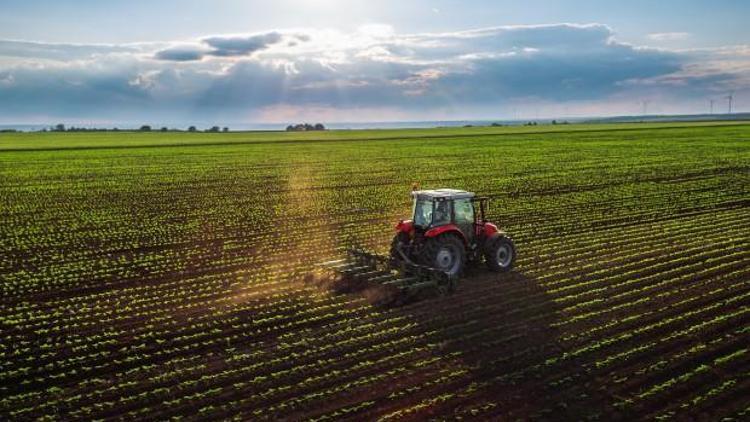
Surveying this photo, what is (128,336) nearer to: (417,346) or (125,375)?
(125,375)

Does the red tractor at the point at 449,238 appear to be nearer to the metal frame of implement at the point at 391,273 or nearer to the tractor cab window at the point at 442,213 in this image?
the tractor cab window at the point at 442,213

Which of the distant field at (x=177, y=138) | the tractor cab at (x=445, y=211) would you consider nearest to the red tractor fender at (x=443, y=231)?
the tractor cab at (x=445, y=211)

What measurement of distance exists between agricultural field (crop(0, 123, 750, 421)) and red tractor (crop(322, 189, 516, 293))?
0.46 m

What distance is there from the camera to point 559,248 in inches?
765

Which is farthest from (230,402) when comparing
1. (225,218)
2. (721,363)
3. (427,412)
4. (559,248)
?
(225,218)

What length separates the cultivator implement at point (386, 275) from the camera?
569 inches

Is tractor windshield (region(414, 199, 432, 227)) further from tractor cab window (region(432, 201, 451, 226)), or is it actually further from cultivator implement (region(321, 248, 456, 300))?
cultivator implement (region(321, 248, 456, 300))

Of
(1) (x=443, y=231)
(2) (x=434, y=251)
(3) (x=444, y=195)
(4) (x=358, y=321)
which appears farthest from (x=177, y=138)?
(4) (x=358, y=321)

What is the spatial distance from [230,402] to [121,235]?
1482 centimetres

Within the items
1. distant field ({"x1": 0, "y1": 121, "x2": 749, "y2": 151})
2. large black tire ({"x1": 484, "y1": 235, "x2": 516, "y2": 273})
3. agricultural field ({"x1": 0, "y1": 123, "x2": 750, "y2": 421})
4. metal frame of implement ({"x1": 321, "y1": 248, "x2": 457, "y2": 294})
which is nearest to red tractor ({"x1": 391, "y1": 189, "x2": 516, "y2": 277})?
large black tire ({"x1": 484, "y1": 235, "x2": 516, "y2": 273})

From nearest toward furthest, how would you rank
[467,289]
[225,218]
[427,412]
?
1. [427,412]
2. [467,289]
3. [225,218]

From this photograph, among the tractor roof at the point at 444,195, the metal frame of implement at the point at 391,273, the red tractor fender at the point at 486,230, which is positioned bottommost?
the metal frame of implement at the point at 391,273

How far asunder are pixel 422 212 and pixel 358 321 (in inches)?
142

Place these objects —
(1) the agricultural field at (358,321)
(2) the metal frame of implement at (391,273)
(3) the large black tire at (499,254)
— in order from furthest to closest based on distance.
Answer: (3) the large black tire at (499,254)
(2) the metal frame of implement at (391,273)
(1) the agricultural field at (358,321)
